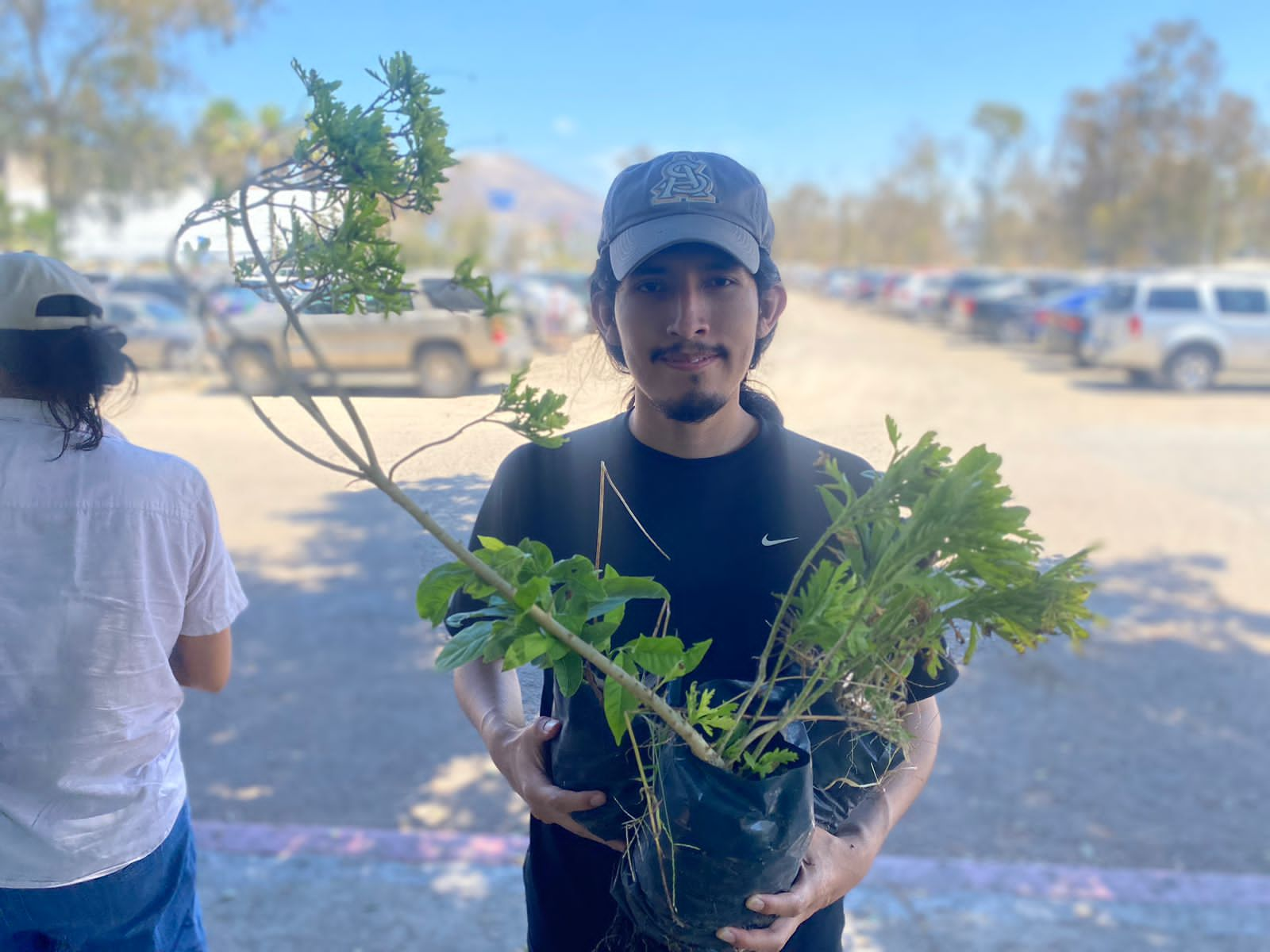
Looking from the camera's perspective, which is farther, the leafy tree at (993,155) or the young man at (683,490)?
the leafy tree at (993,155)

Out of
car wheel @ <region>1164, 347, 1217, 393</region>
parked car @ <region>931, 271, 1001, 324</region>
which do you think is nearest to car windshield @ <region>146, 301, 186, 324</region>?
car wheel @ <region>1164, 347, 1217, 393</region>

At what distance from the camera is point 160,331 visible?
17328 mm

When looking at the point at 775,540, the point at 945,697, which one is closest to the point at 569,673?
the point at 775,540

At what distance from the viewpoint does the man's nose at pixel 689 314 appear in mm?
1678

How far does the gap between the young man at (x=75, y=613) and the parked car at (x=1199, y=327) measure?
17297 mm

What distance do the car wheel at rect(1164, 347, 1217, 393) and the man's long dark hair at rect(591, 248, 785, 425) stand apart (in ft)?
55.0

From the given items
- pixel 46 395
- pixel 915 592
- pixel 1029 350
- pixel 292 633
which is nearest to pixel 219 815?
pixel 292 633

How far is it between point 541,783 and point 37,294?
1309 millimetres

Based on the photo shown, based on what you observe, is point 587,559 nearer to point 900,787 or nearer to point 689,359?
point 689,359

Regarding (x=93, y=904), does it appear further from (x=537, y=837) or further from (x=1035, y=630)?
(x=1035, y=630)

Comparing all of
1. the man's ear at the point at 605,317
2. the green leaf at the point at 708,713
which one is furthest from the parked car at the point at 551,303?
the green leaf at the point at 708,713

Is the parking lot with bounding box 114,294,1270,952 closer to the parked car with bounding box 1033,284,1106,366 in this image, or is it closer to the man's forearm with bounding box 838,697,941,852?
the man's forearm with bounding box 838,697,941,852

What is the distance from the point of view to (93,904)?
194 cm

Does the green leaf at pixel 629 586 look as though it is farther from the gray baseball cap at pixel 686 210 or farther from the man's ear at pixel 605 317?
the man's ear at pixel 605 317
